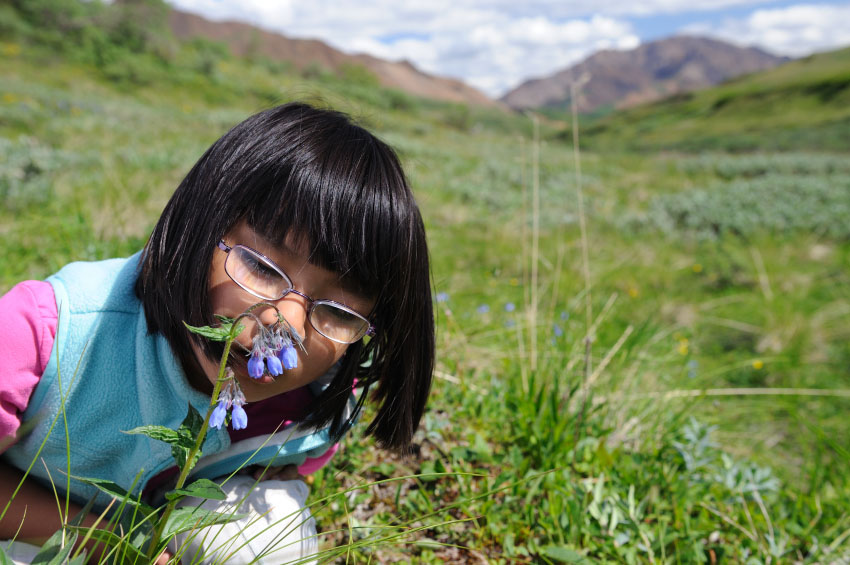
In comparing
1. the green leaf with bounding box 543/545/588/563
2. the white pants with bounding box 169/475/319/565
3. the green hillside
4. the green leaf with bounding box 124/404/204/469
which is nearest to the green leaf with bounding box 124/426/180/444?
the green leaf with bounding box 124/404/204/469

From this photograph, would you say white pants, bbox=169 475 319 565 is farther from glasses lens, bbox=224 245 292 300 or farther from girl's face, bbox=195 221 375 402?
glasses lens, bbox=224 245 292 300

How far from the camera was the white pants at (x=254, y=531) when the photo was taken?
54.9 inches

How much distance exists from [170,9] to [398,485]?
3540 centimetres

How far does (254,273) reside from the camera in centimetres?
116

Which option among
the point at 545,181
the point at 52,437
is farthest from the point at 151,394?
the point at 545,181

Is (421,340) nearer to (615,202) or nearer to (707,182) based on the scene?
(615,202)

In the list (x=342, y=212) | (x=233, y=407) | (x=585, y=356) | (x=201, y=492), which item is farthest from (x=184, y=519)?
(x=585, y=356)

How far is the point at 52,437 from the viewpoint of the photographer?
1.35 meters

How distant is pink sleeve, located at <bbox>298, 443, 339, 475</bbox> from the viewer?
179cm

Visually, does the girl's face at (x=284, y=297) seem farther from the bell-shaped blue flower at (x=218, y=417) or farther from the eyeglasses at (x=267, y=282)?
the bell-shaped blue flower at (x=218, y=417)

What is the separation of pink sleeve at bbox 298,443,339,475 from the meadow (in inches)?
4.2

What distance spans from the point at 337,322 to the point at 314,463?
0.79m

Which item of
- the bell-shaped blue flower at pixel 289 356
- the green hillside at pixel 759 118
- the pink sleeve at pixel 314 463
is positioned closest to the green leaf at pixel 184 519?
the bell-shaped blue flower at pixel 289 356

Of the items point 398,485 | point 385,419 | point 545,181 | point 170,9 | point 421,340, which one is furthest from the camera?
point 170,9
